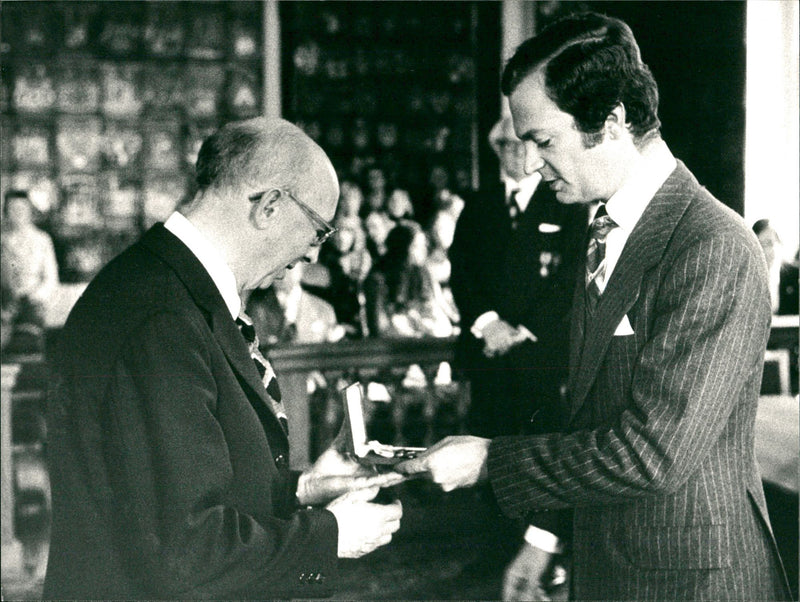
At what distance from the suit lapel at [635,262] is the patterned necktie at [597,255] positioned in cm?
8

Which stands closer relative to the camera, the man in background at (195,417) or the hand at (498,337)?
the man in background at (195,417)

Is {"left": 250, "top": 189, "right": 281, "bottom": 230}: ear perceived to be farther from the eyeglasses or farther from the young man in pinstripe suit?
the young man in pinstripe suit

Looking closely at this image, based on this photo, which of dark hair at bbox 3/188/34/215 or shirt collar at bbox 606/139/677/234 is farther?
dark hair at bbox 3/188/34/215

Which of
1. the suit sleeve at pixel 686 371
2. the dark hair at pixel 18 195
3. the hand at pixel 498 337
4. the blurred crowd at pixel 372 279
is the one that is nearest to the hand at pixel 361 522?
the suit sleeve at pixel 686 371

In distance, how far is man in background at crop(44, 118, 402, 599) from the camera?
154 cm

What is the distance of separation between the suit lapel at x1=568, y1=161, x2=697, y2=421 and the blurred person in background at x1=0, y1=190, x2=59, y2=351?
5.55m

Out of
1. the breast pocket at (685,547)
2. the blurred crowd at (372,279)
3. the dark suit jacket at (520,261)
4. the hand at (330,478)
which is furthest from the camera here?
the blurred crowd at (372,279)

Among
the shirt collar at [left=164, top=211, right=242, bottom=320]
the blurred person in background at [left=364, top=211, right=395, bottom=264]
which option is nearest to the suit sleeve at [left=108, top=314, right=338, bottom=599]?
the shirt collar at [left=164, top=211, right=242, bottom=320]

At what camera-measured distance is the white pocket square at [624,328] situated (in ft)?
5.85

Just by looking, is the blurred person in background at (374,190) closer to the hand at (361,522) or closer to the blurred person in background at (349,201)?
the blurred person in background at (349,201)

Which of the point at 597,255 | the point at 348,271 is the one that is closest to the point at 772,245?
the point at 597,255

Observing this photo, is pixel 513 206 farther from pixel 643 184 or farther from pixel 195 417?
pixel 195 417

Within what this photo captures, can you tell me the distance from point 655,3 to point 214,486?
6.80 ft

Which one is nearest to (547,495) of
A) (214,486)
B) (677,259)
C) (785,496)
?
(677,259)
